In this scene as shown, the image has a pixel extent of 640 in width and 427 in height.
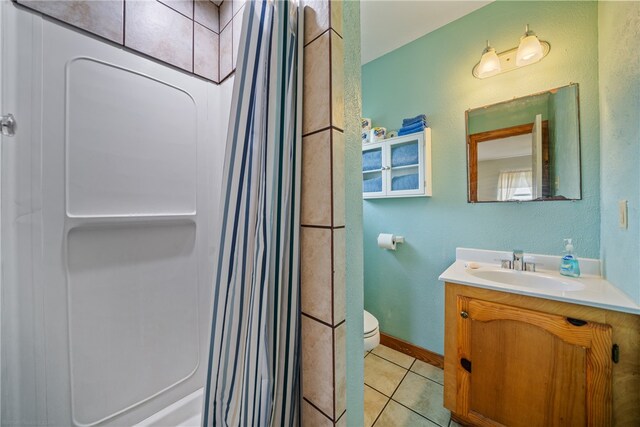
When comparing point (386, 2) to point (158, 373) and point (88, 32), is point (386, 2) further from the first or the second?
point (158, 373)

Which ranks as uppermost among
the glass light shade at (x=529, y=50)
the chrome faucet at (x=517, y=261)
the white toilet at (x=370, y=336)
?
the glass light shade at (x=529, y=50)

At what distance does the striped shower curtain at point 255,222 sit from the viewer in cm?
55

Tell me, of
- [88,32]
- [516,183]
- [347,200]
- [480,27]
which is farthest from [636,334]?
[88,32]

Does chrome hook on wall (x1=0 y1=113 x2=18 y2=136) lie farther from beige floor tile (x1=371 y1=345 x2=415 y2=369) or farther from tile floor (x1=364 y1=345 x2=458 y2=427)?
beige floor tile (x1=371 y1=345 x2=415 y2=369)

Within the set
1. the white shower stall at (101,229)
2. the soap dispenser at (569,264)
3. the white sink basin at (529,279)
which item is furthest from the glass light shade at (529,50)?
the white shower stall at (101,229)

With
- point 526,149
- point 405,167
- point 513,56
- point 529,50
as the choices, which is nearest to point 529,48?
point 529,50

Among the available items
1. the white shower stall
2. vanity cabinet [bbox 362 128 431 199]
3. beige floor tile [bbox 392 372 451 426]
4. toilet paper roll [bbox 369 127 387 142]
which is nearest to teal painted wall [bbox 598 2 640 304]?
vanity cabinet [bbox 362 128 431 199]

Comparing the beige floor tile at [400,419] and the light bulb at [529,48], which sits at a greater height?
the light bulb at [529,48]

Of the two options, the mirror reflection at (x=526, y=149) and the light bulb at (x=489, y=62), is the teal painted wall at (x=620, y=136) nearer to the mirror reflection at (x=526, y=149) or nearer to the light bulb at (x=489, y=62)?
the mirror reflection at (x=526, y=149)

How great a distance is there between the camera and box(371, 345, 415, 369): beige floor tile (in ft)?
5.73

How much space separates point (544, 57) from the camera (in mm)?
1329

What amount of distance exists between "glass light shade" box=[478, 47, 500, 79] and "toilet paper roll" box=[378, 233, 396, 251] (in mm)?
1220

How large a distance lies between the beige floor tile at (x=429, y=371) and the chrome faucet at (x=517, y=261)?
0.88 m

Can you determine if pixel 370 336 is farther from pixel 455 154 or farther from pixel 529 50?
pixel 529 50
